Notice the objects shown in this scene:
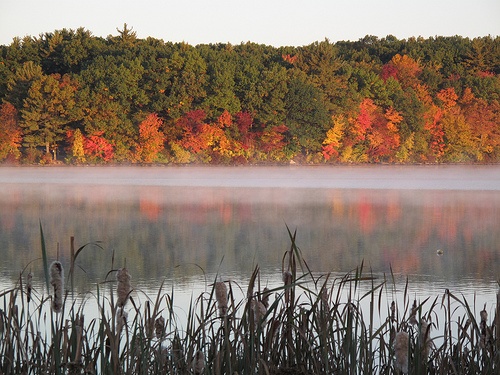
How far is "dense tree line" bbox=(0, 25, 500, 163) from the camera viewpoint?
155 feet

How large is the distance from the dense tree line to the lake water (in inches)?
1040

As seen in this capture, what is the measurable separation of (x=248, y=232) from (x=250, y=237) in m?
0.63

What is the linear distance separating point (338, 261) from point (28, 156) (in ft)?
132

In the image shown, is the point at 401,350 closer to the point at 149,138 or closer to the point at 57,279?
the point at 57,279

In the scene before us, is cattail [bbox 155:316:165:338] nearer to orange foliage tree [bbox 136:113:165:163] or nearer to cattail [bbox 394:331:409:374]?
cattail [bbox 394:331:409:374]

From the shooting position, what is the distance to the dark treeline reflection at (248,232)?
29.0ft

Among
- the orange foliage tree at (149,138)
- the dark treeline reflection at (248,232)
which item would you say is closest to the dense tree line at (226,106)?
the orange foliage tree at (149,138)

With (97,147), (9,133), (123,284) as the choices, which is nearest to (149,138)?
(97,147)

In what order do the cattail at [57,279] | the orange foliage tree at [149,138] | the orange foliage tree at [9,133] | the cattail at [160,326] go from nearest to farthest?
the cattail at [57,279] < the cattail at [160,326] < the orange foliage tree at [9,133] < the orange foliage tree at [149,138]

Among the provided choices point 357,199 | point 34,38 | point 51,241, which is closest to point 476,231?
point 51,241

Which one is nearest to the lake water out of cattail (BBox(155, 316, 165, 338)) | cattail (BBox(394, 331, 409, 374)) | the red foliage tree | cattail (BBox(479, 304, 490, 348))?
cattail (BBox(155, 316, 165, 338))

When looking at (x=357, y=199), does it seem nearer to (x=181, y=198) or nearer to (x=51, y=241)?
(x=181, y=198)

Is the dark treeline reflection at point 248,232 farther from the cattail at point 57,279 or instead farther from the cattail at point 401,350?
the cattail at point 401,350

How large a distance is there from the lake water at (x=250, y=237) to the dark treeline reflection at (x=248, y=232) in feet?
0.05
